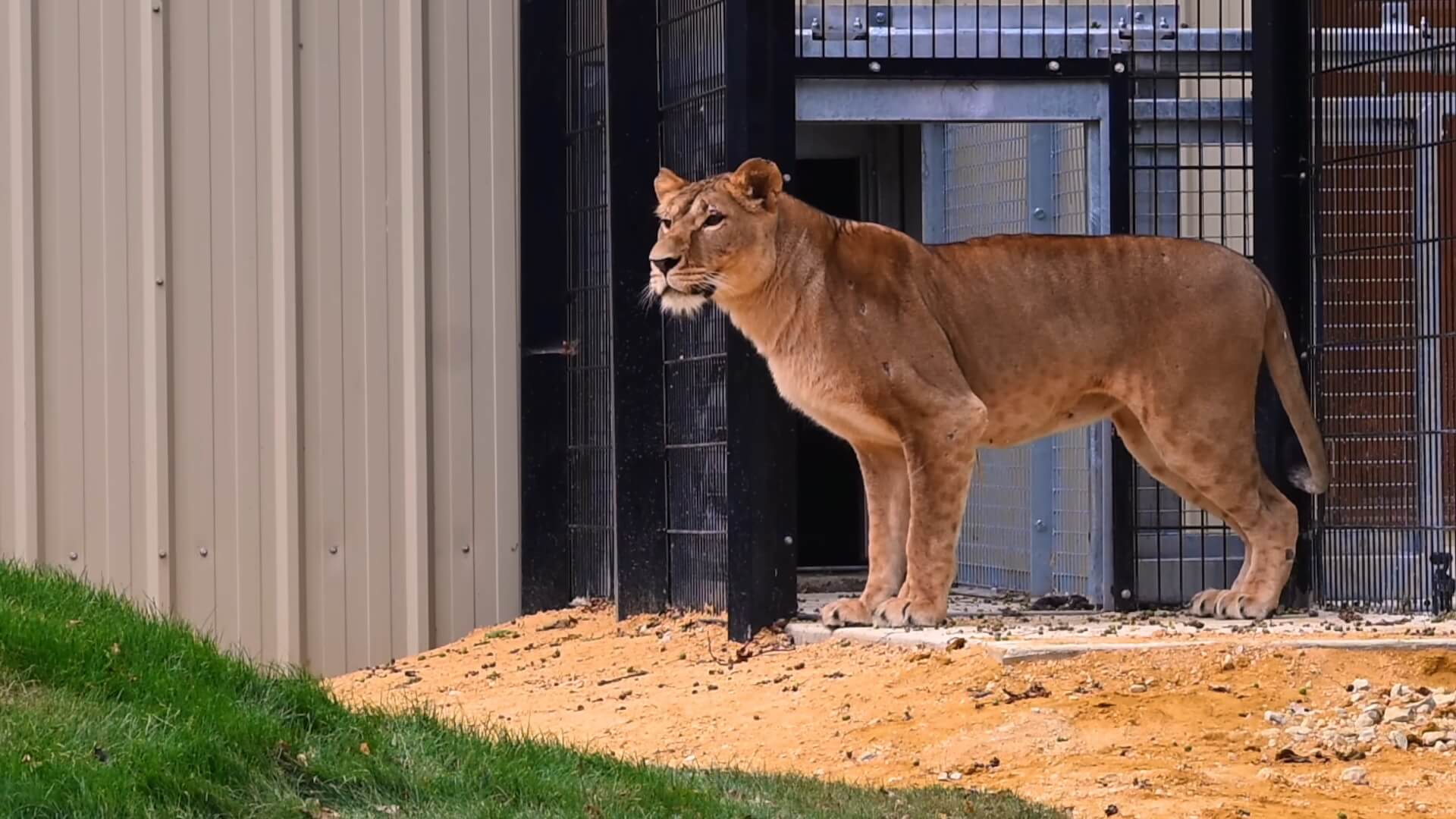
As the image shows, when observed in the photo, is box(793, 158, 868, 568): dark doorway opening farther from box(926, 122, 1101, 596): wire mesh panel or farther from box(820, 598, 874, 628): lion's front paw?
box(820, 598, 874, 628): lion's front paw

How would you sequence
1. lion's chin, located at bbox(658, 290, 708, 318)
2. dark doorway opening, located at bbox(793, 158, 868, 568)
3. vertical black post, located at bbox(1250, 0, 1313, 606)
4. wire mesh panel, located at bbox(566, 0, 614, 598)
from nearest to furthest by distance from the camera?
lion's chin, located at bbox(658, 290, 708, 318) → vertical black post, located at bbox(1250, 0, 1313, 606) → wire mesh panel, located at bbox(566, 0, 614, 598) → dark doorway opening, located at bbox(793, 158, 868, 568)

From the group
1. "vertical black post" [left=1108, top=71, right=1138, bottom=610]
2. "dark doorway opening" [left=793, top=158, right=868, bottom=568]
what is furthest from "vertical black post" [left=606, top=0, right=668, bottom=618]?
"dark doorway opening" [left=793, top=158, right=868, bottom=568]

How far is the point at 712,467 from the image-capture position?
932 cm

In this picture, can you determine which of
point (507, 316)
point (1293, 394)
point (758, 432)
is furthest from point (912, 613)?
point (507, 316)

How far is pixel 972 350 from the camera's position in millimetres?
8945

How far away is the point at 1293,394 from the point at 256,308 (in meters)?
4.69

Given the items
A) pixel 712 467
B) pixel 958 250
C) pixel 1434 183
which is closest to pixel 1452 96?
pixel 1434 183

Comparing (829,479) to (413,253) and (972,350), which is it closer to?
(413,253)

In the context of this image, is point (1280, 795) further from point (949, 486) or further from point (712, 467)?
point (712, 467)

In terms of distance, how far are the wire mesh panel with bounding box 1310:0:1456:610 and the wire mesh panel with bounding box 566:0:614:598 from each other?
318 centimetres

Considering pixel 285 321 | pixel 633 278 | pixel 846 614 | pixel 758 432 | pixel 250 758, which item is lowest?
pixel 846 614

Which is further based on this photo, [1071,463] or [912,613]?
[1071,463]

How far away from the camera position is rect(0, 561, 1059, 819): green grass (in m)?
4.88

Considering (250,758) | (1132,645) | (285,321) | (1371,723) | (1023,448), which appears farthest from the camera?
(1023,448)
